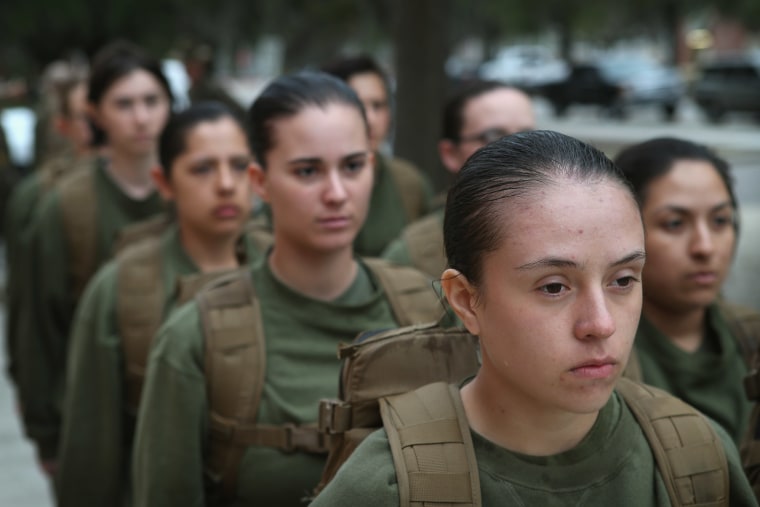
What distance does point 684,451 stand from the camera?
7.45ft

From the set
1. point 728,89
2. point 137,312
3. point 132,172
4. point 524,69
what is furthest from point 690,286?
point 524,69

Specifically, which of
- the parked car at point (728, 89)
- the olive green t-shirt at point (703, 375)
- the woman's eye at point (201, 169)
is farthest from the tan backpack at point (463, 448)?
the parked car at point (728, 89)

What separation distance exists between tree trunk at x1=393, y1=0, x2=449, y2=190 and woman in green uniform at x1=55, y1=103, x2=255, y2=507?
15.2 ft

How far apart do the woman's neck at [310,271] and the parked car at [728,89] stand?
29.4 meters

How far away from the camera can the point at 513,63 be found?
55312 mm

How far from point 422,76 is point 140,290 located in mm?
5412

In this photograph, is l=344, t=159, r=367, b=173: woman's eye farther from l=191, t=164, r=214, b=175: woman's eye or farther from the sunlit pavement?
the sunlit pavement

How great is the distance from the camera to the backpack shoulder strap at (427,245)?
15.3 ft

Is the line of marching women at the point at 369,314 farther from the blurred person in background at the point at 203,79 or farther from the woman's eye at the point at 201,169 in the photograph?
the blurred person in background at the point at 203,79

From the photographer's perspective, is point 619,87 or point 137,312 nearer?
point 137,312

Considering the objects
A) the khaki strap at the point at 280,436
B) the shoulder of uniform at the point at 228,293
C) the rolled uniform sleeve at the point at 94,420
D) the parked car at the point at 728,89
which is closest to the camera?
the khaki strap at the point at 280,436

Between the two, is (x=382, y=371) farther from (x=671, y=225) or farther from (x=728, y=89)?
(x=728, y=89)

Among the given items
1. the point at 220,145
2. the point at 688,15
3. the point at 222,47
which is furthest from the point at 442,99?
the point at 688,15

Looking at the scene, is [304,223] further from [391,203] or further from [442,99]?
[442,99]
